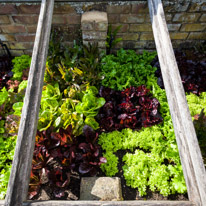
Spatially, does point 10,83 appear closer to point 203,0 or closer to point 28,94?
point 28,94

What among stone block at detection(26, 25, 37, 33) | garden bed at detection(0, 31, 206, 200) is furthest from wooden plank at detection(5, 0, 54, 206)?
stone block at detection(26, 25, 37, 33)

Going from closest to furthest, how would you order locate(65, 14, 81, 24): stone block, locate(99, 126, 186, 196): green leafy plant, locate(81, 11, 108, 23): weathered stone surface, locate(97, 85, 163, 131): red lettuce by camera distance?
locate(99, 126, 186, 196): green leafy plant, locate(97, 85, 163, 131): red lettuce, locate(81, 11, 108, 23): weathered stone surface, locate(65, 14, 81, 24): stone block

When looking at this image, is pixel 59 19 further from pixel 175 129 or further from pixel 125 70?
pixel 175 129

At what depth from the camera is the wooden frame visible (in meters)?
1.26

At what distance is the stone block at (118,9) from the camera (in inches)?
106

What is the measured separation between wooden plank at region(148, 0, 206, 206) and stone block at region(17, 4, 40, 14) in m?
1.82

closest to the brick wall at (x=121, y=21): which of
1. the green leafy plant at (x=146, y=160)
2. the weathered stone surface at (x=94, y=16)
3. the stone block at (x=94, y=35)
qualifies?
the weathered stone surface at (x=94, y=16)

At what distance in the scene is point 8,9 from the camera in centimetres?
271

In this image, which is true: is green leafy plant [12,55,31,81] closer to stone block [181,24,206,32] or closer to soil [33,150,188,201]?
soil [33,150,188,201]

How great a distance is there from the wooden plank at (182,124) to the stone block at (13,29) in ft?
7.23

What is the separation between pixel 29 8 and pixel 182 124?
2.71 meters

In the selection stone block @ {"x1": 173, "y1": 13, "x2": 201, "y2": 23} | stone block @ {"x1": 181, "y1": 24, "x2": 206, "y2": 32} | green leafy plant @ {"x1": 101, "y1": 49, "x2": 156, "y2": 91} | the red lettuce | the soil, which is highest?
stone block @ {"x1": 173, "y1": 13, "x2": 201, "y2": 23}

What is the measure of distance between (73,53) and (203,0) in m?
2.16

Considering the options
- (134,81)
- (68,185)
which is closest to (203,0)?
(134,81)
